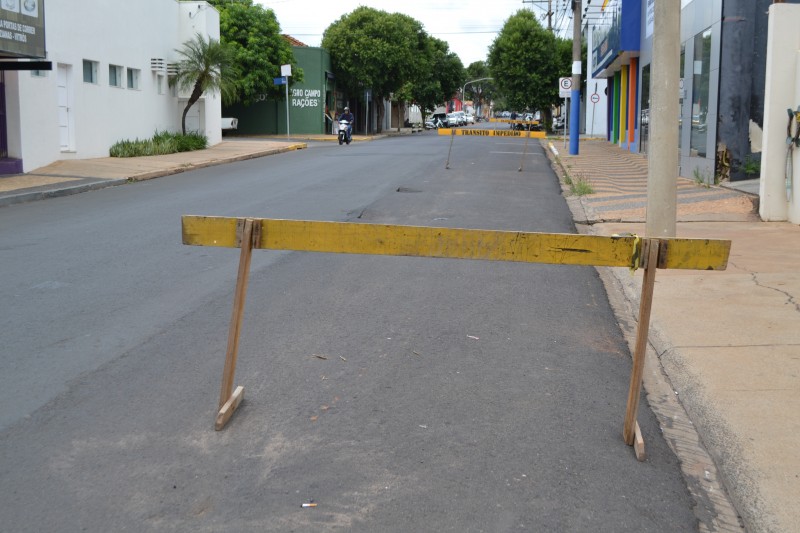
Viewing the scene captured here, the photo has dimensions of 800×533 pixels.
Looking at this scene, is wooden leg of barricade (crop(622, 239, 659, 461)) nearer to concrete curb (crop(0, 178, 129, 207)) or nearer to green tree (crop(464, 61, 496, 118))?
concrete curb (crop(0, 178, 129, 207))

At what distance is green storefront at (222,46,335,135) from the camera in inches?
1954

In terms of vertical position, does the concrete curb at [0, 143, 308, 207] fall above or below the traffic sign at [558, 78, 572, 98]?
below

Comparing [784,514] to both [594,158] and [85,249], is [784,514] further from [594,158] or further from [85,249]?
[594,158]

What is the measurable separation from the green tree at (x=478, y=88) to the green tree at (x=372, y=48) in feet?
275

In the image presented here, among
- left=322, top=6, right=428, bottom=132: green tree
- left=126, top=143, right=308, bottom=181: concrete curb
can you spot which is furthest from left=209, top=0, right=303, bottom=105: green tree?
left=126, top=143, right=308, bottom=181: concrete curb

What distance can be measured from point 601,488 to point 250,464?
169 centimetres

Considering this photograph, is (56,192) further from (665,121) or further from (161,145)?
(665,121)

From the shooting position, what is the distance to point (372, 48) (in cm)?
5134

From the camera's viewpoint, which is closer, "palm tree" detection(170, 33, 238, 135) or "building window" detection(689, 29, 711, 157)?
"building window" detection(689, 29, 711, 157)

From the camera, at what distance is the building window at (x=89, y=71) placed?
23734mm

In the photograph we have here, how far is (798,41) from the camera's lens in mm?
11570

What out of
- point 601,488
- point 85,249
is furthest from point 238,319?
point 85,249

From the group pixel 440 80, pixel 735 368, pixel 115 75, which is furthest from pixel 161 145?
pixel 440 80

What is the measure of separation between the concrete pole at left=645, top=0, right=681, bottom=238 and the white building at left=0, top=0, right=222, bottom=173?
13.4 metres
